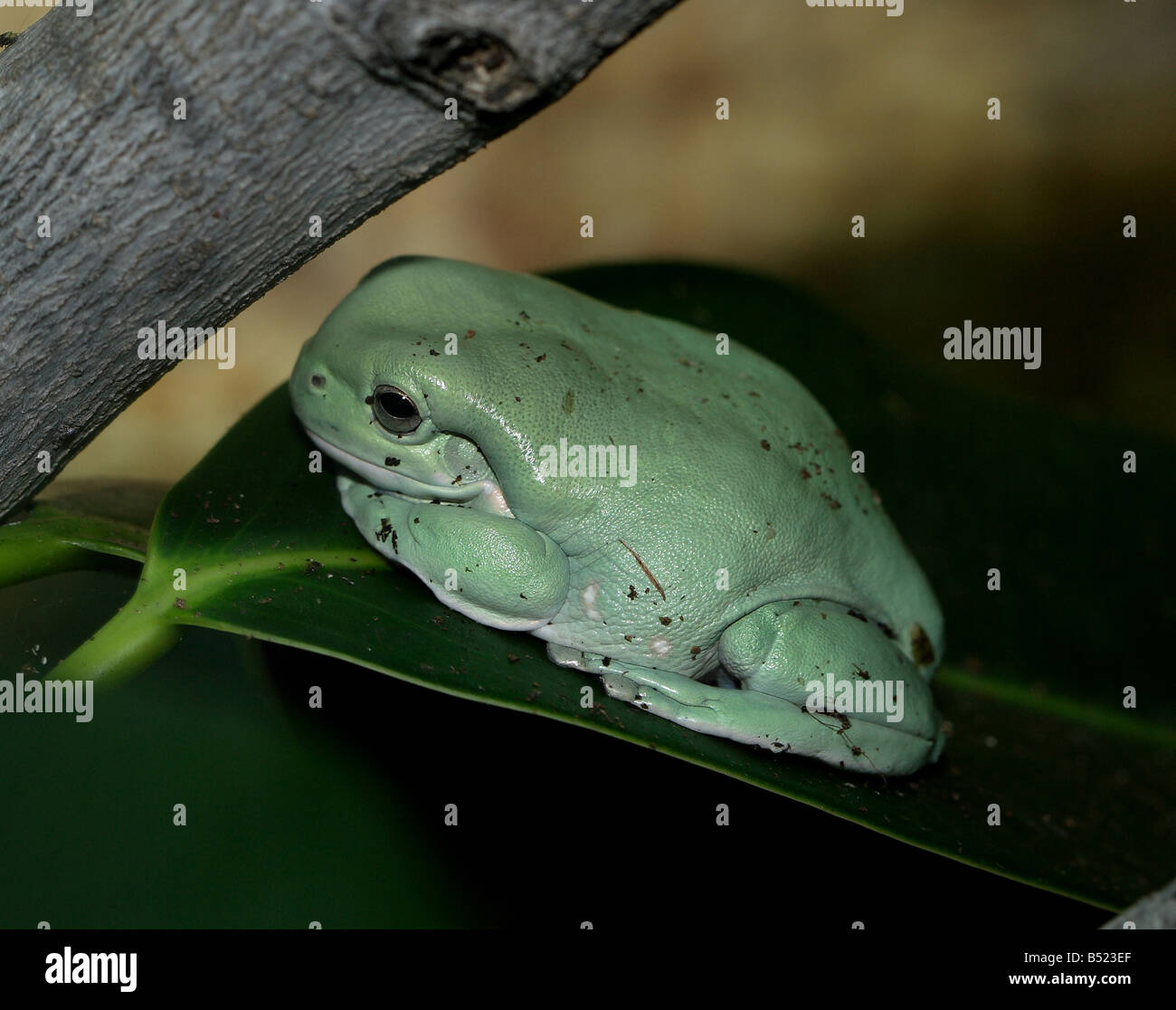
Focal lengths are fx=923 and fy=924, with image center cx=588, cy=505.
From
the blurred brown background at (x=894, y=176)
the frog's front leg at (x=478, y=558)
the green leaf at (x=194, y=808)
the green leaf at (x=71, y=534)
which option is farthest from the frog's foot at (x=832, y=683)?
the blurred brown background at (x=894, y=176)

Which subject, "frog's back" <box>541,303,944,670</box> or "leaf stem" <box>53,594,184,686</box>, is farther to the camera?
"frog's back" <box>541,303,944,670</box>

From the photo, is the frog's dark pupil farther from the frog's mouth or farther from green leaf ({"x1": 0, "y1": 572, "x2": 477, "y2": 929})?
green leaf ({"x1": 0, "y1": 572, "x2": 477, "y2": 929})

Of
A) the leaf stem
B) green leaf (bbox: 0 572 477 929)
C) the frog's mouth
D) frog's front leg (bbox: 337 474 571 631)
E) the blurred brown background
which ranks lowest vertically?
green leaf (bbox: 0 572 477 929)

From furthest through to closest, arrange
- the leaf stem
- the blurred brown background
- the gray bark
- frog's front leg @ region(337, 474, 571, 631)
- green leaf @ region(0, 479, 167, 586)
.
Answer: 1. the blurred brown background
2. frog's front leg @ region(337, 474, 571, 631)
3. green leaf @ region(0, 479, 167, 586)
4. the leaf stem
5. the gray bark

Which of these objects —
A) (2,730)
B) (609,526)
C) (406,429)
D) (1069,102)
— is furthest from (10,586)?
(1069,102)

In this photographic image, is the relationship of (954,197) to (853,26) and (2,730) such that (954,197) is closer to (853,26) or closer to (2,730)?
(853,26)

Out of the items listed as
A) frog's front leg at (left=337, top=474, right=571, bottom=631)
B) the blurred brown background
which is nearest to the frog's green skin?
frog's front leg at (left=337, top=474, right=571, bottom=631)

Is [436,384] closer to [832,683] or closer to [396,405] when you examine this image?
[396,405]

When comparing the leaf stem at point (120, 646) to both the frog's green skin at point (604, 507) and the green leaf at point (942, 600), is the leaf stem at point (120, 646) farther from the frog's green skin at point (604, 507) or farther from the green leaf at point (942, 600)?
the frog's green skin at point (604, 507)
